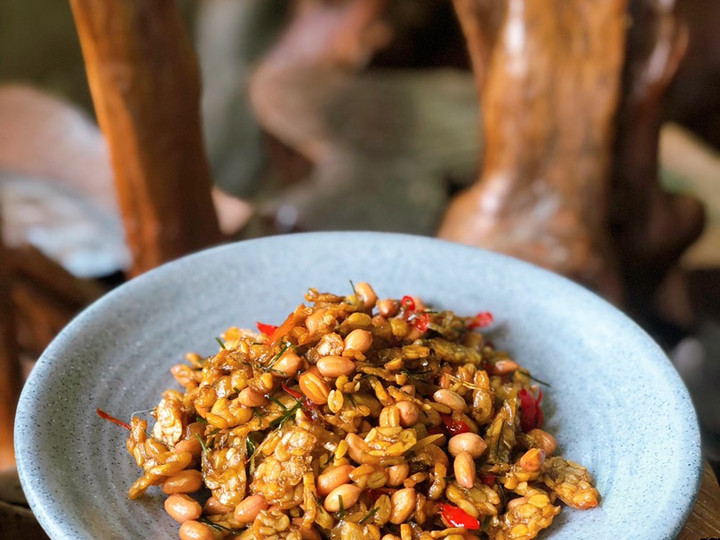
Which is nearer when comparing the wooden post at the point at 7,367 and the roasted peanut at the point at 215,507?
the roasted peanut at the point at 215,507

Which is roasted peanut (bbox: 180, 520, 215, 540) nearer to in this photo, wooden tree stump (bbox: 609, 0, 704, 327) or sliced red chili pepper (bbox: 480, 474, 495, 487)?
sliced red chili pepper (bbox: 480, 474, 495, 487)

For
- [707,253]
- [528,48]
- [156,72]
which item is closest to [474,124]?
[707,253]

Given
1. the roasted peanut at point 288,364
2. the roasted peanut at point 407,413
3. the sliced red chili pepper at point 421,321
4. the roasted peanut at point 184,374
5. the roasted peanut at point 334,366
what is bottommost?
the roasted peanut at point 184,374

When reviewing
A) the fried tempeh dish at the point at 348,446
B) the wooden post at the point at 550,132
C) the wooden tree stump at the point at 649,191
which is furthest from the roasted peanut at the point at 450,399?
the wooden tree stump at the point at 649,191

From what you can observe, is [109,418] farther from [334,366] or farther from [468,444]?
[468,444]

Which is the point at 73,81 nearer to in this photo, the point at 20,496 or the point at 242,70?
the point at 242,70

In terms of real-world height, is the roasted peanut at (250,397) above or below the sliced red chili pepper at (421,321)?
below

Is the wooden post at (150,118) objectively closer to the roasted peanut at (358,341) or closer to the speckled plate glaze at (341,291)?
the speckled plate glaze at (341,291)
